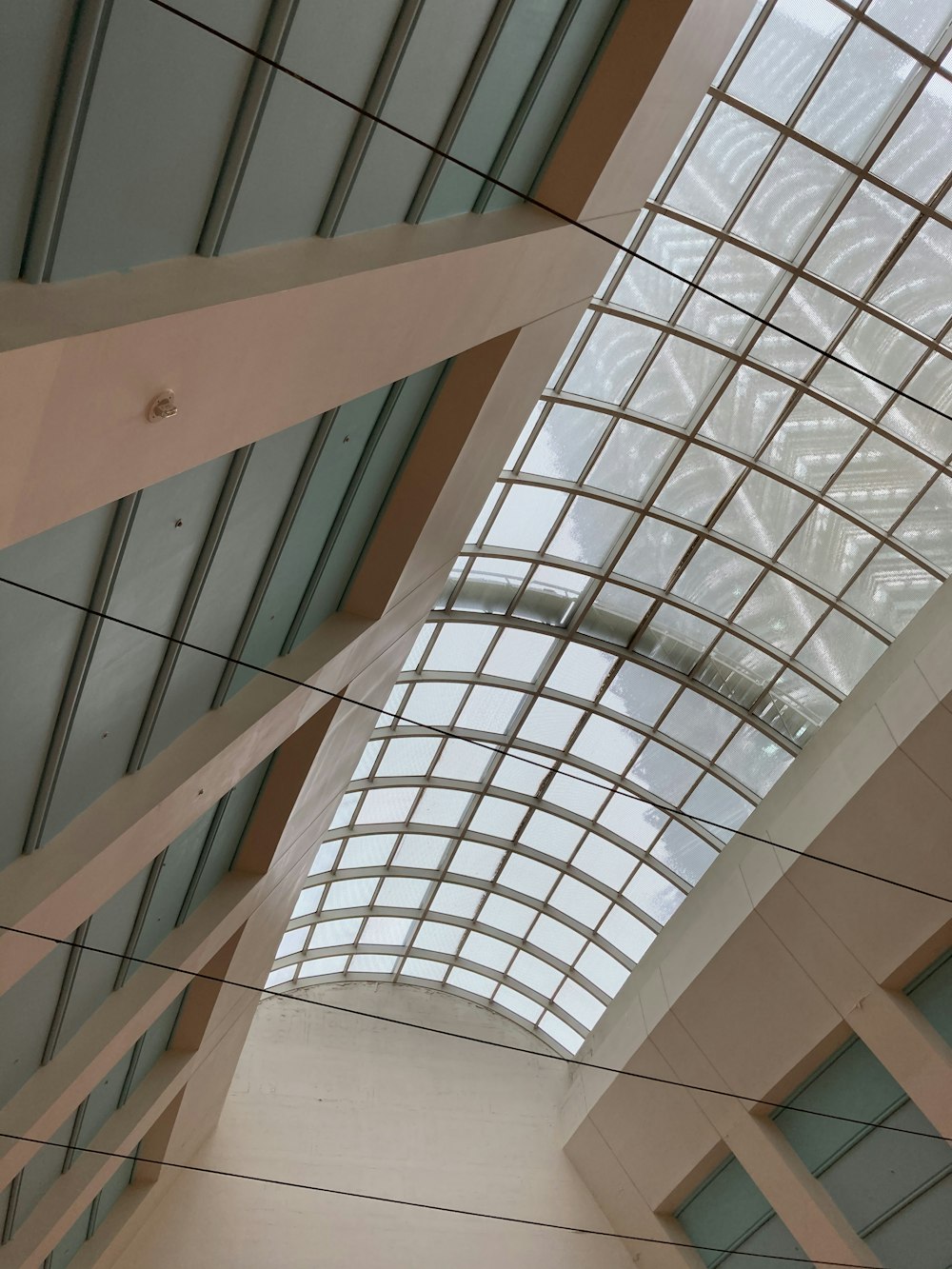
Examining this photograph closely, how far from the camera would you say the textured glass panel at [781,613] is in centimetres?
2689

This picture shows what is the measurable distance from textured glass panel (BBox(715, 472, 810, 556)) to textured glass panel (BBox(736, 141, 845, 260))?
5632 millimetres

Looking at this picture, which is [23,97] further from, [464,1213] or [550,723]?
[464,1213]

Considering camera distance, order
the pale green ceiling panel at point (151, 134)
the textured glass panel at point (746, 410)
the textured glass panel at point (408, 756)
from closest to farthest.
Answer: the pale green ceiling panel at point (151, 134)
the textured glass panel at point (746, 410)
the textured glass panel at point (408, 756)

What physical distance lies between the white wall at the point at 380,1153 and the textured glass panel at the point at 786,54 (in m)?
31.9

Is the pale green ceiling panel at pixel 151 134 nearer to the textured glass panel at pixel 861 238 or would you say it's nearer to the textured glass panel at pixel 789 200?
the textured glass panel at pixel 789 200

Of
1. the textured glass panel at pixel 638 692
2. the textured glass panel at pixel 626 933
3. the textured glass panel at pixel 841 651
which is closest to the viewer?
the textured glass panel at pixel 841 651

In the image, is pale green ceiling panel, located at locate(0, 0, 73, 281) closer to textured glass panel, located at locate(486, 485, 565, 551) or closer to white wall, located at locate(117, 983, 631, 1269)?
Answer: textured glass panel, located at locate(486, 485, 565, 551)

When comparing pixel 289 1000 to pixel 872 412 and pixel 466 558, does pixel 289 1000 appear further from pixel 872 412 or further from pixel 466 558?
pixel 872 412

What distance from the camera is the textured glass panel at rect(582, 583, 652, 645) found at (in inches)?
1142

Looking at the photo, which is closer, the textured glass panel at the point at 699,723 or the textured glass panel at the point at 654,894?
the textured glass panel at the point at 699,723

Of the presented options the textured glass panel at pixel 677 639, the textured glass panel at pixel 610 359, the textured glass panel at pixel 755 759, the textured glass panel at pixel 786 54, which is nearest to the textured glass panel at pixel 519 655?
the textured glass panel at pixel 677 639

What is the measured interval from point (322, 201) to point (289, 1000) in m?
33.9

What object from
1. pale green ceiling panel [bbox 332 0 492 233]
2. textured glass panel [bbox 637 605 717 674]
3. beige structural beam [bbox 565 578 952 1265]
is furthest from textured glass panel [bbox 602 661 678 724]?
pale green ceiling panel [bbox 332 0 492 233]

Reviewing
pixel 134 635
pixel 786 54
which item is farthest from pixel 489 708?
pixel 134 635
